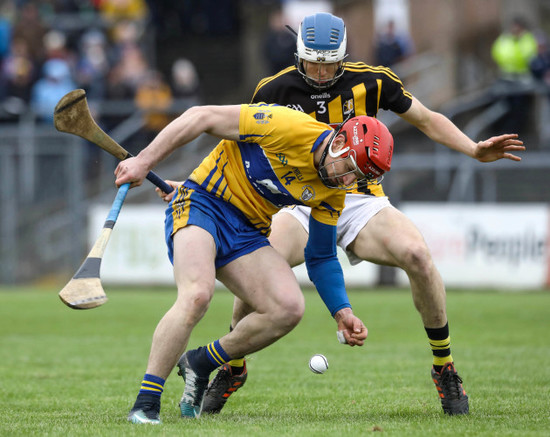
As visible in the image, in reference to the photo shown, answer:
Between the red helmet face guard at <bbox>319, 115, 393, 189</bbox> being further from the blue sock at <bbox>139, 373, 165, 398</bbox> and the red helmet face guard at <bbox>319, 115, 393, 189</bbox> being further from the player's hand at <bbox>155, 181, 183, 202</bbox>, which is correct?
the blue sock at <bbox>139, 373, 165, 398</bbox>

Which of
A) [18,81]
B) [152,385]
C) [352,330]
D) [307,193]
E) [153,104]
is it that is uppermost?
[307,193]

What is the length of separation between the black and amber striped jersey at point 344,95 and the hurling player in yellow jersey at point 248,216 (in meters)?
0.71

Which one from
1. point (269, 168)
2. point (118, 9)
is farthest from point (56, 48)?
point (269, 168)

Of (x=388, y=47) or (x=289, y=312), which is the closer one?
(x=289, y=312)

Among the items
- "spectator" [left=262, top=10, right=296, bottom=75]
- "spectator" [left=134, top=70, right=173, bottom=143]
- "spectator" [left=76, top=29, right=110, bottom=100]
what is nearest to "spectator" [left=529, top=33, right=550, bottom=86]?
"spectator" [left=262, top=10, right=296, bottom=75]

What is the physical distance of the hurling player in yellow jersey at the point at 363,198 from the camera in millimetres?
6211

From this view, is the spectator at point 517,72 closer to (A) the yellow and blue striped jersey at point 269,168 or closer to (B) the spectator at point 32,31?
(B) the spectator at point 32,31

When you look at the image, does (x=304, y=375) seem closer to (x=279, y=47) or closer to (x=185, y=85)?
(x=279, y=47)

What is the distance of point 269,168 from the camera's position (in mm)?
5812

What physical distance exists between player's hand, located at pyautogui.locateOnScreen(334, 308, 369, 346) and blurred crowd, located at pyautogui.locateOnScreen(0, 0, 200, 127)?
12851 mm

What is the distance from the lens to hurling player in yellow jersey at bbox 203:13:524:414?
6211 mm

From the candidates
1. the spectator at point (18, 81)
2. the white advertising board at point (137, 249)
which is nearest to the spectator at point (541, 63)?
the white advertising board at point (137, 249)

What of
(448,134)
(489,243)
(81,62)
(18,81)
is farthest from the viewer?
(81,62)

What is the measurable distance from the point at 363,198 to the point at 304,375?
1.91 m
